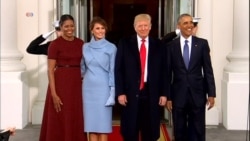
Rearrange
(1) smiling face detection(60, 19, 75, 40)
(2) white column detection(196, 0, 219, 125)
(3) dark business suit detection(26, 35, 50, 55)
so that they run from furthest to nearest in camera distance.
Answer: (2) white column detection(196, 0, 219, 125) → (3) dark business suit detection(26, 35, 50, 55) → (1) smiling face detection(60, 19, 75, 40)

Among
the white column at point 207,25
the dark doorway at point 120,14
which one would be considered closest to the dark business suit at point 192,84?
the white column at point 207,25

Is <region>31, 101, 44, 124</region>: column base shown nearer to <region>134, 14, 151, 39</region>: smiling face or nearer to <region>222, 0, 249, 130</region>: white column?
<region>222, 0, 249, 130</region>: white column

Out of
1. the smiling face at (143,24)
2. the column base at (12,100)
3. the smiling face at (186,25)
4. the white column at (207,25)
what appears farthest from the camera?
the white column at (207,25)

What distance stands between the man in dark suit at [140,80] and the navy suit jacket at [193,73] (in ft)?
0.62

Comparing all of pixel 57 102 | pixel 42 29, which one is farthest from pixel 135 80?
pixel 42 29

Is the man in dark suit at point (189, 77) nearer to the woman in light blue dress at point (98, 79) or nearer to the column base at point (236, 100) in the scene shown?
the woman in light blue dress at point (98, 79)

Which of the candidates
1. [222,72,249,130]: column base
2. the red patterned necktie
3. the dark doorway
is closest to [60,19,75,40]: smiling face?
the red patterned necktie

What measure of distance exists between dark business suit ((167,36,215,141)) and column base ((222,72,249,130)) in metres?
2.42

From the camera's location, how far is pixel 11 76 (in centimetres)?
739

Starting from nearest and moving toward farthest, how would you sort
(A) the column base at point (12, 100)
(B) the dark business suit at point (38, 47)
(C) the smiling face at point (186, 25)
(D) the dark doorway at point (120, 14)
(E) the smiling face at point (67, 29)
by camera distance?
(C) the smiling face at point (186, 25) < (E) the smiling face at point (67, 29) < (B) the dark business suit at point (38, 47) < (A) the column base at point (12, 100) < (D) the dark doorway at point (120, 14)

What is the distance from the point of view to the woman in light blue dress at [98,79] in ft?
16.2

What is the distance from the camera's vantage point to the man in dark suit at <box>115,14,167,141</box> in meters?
4.83

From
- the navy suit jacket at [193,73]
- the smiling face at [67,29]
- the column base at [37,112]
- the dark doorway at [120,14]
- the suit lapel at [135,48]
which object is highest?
the dark doorway at [120,14]

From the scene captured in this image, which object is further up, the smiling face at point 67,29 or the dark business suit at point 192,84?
the smiling face at point 67,29
